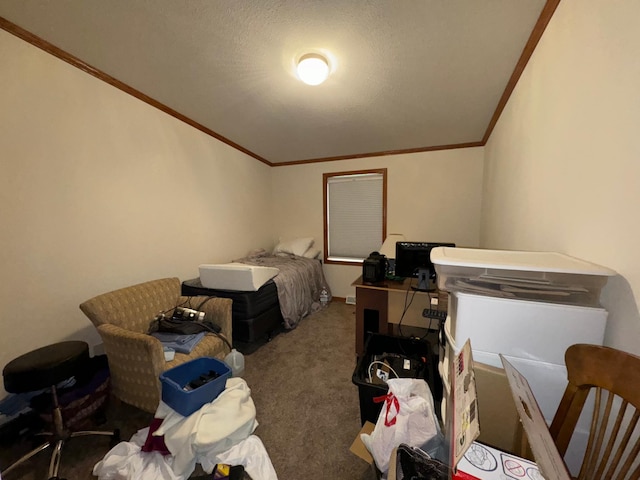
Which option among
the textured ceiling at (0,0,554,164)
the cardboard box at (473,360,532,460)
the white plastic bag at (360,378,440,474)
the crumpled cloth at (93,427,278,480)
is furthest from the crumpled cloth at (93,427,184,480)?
the textured ceiling at (0,0,554,164)

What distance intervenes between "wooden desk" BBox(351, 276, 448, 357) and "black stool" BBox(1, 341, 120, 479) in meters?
1.89

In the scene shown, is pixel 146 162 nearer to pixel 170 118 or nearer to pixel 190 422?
pixel 170 118

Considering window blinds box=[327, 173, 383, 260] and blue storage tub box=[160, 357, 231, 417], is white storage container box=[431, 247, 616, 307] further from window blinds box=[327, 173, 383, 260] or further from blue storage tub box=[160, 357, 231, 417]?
window blinds box=[327, 173, 383, 260]

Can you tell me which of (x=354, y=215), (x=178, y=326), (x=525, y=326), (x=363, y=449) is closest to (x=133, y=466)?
(x=178, y=326)

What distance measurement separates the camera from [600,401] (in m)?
0.69

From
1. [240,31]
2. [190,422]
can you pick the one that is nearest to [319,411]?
[190,422]

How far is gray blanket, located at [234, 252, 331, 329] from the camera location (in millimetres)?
2922

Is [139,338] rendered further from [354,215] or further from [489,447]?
[354,215]

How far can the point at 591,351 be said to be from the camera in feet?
2.18

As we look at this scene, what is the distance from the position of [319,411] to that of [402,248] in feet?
4.74

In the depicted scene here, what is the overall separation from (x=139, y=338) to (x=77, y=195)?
1352mm

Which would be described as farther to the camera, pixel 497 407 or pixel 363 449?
Answer: pixel 363 449

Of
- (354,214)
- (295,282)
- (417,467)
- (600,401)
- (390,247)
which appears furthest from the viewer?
(354,214)

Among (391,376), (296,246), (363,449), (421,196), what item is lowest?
(363,449)
